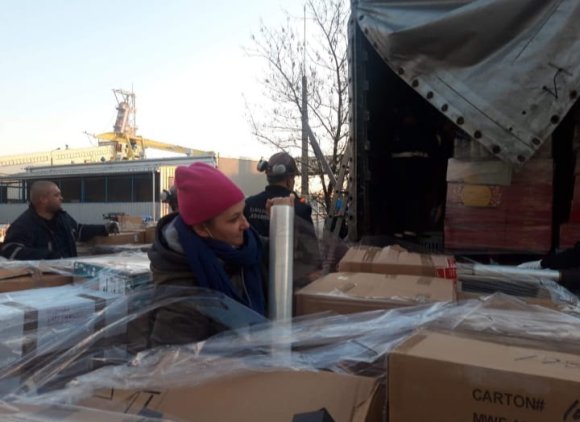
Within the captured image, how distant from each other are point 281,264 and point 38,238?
104 inches

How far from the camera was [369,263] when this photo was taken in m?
2.25

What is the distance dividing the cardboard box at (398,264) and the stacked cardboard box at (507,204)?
36.9 inches

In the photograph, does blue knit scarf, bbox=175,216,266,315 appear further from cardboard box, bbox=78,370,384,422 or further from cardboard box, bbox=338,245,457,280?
cardboard box, bbox=338,245,457,280

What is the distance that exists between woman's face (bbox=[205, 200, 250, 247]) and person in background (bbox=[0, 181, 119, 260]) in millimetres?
2195

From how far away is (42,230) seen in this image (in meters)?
3.70

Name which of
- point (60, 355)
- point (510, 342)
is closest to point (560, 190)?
point (510, 342)

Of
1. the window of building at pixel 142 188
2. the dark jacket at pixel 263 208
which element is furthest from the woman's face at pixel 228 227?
the window of building at pixel 142 188

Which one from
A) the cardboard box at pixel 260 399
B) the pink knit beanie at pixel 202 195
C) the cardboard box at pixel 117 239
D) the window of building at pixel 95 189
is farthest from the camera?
the window of building at pixel 95 189

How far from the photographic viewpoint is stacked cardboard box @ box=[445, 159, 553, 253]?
3.09 meters

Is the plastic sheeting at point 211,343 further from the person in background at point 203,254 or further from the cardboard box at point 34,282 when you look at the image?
the cardboard box at point 34,282

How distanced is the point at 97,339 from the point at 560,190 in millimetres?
3269

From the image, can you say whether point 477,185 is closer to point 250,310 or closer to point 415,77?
point 415,77

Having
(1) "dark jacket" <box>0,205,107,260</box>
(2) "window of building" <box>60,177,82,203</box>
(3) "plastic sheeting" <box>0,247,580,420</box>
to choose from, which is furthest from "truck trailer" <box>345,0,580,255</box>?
(2) "window of building" <box>60,177,82,203</box>

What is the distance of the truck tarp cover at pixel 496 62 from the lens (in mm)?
2609
